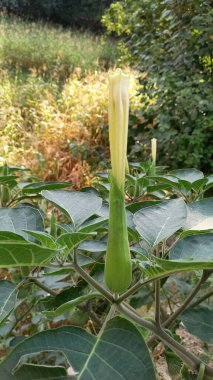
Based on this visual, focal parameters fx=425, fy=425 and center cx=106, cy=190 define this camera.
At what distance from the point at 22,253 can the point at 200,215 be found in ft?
0.83

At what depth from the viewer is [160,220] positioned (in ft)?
1.69

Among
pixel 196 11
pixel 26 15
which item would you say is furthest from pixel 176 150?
pixel 26 15

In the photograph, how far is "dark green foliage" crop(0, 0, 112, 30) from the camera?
1181cm

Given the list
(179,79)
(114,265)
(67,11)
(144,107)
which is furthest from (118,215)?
(67,11)

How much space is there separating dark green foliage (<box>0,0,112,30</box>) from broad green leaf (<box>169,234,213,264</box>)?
484 inches

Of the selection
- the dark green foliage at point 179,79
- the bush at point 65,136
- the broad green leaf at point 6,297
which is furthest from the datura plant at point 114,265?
the bush at point 65,136

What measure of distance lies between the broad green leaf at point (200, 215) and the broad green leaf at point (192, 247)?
1 centimetres

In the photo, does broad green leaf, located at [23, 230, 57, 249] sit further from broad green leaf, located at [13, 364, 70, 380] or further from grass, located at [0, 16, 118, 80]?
grass, located at [0, 16, 118, 80]

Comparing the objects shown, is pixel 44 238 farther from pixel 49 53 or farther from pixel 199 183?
pixel 49 53

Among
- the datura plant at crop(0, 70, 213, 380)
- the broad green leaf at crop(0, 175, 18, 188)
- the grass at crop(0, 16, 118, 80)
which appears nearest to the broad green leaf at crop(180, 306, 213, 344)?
the datura plant at crop(0, 70, 213, 380)

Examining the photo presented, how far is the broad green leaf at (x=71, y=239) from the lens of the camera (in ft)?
1.34

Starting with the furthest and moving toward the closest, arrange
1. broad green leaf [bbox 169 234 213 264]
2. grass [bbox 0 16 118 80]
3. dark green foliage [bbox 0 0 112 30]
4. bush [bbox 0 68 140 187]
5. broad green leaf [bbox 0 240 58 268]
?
dark green foliage [bbox 0 0 112 30], grass [bbox 0 16 118 80], bush [bbox 0 68 140 187], broad green leaf [bbox 169 234 213 264], broad green leaf [bbox 0 240 58 268]

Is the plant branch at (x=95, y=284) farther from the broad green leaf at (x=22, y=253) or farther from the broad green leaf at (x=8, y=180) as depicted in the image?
the broad green leaf at (x=8, y=180)

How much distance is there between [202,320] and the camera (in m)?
0.55
